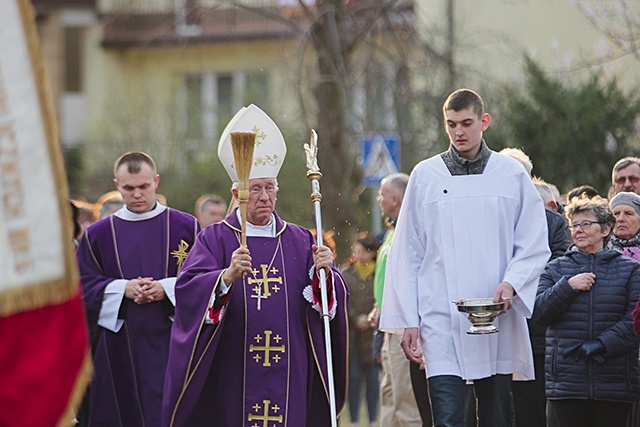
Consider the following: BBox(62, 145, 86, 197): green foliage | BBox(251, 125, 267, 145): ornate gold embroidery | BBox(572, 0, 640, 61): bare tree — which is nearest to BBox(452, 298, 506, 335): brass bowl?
BBox(251, 125, 267, 145): ornate gold embroidery

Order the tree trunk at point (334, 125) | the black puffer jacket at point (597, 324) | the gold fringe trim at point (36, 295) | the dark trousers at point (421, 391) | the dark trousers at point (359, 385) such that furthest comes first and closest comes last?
the tree trunk at point (334, 125) < the dark trousers at point (359, 385) < the dark trousers at point (421, 391) < the black puffer jacket at point (597, 324) < the gold fringe trim at point (36, 295)

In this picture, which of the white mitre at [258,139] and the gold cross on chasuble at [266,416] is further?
the white mitre at [258,139]

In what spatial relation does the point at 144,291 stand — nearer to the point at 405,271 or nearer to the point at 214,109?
the point at 405,271

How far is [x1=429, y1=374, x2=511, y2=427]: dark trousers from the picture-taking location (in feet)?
26.3

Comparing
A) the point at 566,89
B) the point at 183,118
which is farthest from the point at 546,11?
the point at 183,118

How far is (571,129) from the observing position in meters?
17.1

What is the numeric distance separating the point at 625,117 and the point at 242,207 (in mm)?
9711

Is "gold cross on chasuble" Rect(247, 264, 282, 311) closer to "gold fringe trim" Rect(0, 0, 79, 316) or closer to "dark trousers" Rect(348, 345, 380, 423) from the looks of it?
"gold fringe trim" Rect(0, 0, 79, 316)

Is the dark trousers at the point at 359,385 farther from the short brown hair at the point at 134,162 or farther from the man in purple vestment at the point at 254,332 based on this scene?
the man in purple vestment at the point at 254,332

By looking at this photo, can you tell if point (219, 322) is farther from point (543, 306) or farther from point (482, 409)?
point (543, 306)

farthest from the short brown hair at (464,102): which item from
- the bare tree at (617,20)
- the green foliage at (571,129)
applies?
the green foliage at (571,129)

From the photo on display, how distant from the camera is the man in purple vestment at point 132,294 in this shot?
9578mm

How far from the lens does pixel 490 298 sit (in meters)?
8.08

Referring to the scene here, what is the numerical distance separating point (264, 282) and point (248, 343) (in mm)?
384
